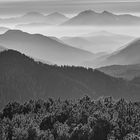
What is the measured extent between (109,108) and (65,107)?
1063cm

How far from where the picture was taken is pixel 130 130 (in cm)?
9900

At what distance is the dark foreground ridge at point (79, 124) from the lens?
97.4 meters

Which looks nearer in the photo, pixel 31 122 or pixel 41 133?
pixel 41 133

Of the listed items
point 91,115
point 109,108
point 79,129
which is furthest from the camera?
point 109,108

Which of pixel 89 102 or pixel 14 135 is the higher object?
pixel 89 102

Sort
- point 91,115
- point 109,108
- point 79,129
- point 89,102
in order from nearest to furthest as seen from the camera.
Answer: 1. point 79,129
2. point 91,115
3. point 109,108
4. point 89,102

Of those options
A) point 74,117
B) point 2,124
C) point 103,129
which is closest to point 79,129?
point 103,129

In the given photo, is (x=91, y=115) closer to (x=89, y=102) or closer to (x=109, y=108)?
(x=109, y=108)

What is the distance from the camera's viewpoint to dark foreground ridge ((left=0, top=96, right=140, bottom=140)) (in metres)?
97.4

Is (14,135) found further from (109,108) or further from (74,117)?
(109,108)

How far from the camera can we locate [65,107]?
125m

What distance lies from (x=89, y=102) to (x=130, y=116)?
24.9 metres

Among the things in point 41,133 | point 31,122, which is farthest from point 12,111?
point 41,133

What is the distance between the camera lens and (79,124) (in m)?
102
